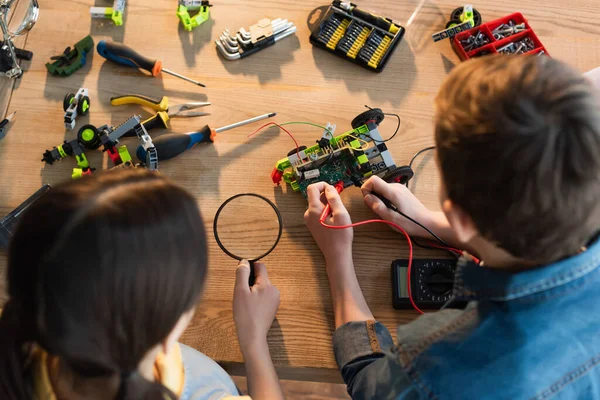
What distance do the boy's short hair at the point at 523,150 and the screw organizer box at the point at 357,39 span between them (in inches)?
18.4

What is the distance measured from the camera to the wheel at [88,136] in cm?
100

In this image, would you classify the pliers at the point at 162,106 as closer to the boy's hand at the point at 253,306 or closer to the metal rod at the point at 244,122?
the metal rod at the point at 244,122

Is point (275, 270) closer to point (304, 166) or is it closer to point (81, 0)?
point (304, 166)

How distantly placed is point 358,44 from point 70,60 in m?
0.64

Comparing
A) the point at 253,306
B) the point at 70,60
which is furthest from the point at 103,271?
the point at 70,60

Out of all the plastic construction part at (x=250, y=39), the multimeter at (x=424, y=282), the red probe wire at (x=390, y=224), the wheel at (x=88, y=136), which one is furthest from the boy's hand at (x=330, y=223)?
the wheel at (x=88, y=136)

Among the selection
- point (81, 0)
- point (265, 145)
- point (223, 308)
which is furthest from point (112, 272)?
point (81, 0)

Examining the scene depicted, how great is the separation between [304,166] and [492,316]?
46 cm

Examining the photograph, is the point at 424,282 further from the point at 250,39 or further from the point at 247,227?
the point at 250,39

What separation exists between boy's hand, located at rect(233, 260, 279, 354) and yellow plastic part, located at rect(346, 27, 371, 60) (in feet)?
1.67

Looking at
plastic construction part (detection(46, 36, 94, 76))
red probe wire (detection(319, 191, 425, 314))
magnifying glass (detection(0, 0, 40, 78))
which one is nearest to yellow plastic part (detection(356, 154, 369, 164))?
red probe wire (detection(319, 191, 425, 314))

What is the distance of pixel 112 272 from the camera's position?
1.74ft

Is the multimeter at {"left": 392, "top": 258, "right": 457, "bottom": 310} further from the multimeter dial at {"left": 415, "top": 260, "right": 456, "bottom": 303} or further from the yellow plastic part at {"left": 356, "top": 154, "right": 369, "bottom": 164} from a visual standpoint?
the yellow plastic part at {"left": 356, "top": 154, "right": 369, "bottom": 164}

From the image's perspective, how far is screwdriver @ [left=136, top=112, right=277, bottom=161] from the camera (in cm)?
100
